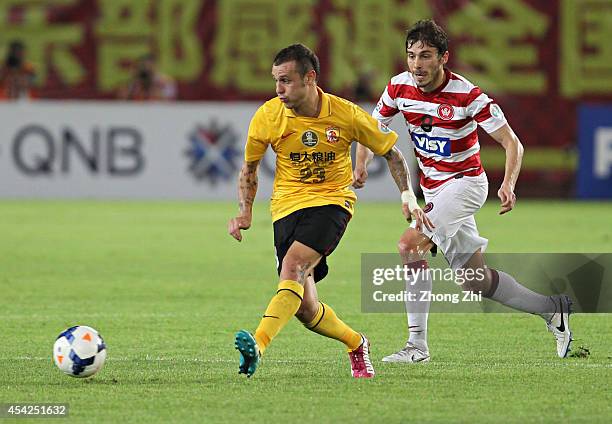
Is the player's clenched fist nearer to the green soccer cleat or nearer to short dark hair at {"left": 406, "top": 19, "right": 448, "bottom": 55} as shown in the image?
the green soccer cleat

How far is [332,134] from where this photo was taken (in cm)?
700

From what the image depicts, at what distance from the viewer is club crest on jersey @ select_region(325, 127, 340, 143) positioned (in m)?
6.99

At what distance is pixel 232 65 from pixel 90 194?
5912 millimetres

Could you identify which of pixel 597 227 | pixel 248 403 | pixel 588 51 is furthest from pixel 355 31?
pixel 248 403

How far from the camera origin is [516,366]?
734cm

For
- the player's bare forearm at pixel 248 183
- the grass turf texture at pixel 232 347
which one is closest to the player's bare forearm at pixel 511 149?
the grass turf texture at pixel 232 347

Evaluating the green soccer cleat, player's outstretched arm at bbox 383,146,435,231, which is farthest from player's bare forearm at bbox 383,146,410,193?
the green soccer cleat

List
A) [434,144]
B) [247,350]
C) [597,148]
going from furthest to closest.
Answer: [597,148] → [434,144] → [247,350]

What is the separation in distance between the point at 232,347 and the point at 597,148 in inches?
586

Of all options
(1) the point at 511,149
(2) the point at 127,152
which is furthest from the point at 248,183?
(2) the point at 127,152

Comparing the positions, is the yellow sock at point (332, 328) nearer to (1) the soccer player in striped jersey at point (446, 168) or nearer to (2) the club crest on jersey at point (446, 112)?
(1) the soccer player in striped jersey at point (446, 168)

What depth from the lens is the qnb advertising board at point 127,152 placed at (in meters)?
20.8

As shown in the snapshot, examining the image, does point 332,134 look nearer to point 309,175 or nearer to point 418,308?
point 309,175

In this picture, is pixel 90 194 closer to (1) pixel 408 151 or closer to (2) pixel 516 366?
(1) pixel 408 151
